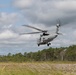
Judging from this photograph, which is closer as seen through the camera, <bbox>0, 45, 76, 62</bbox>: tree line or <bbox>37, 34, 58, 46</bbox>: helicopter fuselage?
<bbox>37, 34, 58, 46</bbox>: helicopter fuselage

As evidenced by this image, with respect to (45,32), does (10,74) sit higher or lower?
lower

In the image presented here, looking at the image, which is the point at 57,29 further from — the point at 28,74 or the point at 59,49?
the point at 59,49

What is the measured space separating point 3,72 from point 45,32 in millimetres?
33605

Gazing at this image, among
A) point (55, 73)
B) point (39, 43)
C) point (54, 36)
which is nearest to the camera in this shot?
point (55, 73)

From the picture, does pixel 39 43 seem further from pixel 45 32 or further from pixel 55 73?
pixel 55 73

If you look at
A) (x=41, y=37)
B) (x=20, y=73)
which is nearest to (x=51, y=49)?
(x=41, y=37)

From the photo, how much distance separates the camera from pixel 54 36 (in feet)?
137

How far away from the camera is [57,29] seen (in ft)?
142

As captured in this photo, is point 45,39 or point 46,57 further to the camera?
point 46,57

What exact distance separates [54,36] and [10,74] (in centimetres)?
2886

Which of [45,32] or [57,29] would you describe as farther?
[45,32]

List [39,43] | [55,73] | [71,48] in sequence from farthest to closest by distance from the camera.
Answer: [71,48] < [39,43] < [55,73]

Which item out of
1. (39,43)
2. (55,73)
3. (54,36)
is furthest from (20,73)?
(39,43)

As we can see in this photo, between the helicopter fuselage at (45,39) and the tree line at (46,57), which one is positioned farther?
the tree line at (46,57)
